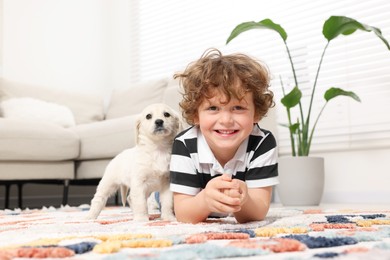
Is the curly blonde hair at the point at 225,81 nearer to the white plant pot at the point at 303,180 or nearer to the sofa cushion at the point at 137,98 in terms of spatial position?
the white plant pot at the point at 303,180

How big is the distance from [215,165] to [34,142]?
159 cm

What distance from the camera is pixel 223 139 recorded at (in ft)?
4.32

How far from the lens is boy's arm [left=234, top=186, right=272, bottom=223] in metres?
1.30

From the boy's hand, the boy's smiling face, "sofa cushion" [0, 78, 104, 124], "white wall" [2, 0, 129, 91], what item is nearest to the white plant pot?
the boy's smiling face

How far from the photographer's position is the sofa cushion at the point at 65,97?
11.6 ft

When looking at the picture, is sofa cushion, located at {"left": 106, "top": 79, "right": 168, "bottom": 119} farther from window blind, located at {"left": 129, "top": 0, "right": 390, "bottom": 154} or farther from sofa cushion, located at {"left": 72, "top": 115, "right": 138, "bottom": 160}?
sofa cushion, located at {"left": 72, "top": 115, "right": 138, "bottom": 160}

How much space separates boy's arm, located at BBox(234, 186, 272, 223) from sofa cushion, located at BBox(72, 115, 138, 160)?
4.98ft

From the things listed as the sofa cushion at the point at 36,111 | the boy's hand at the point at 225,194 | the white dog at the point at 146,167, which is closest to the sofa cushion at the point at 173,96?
the sofa cushion at the point at 36,111

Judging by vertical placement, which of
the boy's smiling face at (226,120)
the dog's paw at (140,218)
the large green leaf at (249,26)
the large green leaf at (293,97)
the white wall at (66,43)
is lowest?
the dog's paw at (140,218)

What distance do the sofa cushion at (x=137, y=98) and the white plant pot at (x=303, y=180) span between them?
1.30 metres

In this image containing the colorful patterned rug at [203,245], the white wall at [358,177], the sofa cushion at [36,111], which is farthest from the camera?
the sofa cushion at [36,111]

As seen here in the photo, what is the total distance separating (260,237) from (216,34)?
2.94 metres

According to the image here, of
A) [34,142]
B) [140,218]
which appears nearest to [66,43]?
[34,142]

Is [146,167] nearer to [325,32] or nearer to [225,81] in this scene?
[225,81]
